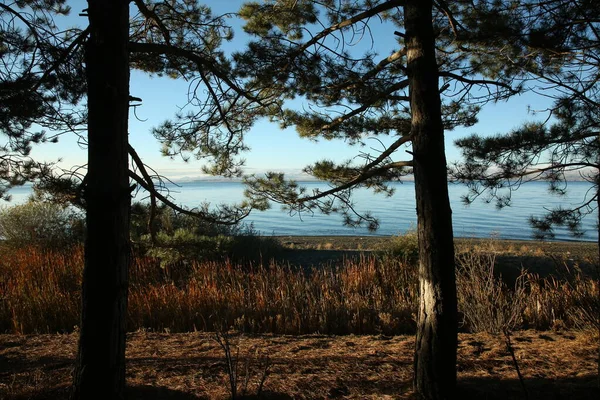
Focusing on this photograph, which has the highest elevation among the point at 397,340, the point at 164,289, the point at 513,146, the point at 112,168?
the point at 513,146

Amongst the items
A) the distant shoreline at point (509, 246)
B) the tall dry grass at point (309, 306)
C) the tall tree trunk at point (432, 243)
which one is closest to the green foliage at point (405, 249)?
the distant shoreline at point (509, 246)

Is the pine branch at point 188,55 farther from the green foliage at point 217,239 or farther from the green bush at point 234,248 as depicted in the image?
the green foliage at point 217,239

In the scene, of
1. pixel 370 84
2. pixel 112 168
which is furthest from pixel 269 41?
pixel 112 168

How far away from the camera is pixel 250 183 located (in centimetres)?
558

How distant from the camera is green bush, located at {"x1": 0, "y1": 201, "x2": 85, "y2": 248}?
40.5 ft

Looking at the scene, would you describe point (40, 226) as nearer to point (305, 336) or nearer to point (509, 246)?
point (305, 336)

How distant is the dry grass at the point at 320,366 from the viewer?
3.76 meters

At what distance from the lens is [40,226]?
1266 cm

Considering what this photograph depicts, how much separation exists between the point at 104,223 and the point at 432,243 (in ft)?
7.35

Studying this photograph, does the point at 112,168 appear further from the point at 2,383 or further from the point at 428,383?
the point at 428,383

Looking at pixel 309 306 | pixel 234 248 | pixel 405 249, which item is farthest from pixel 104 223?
pixel 234 248

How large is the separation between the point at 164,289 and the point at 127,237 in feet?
13.1

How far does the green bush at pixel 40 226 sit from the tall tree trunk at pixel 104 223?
391 inches

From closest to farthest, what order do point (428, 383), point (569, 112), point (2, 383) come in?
1. point (428, 383)
2. point (2, 383)
3. point (569, 112)
